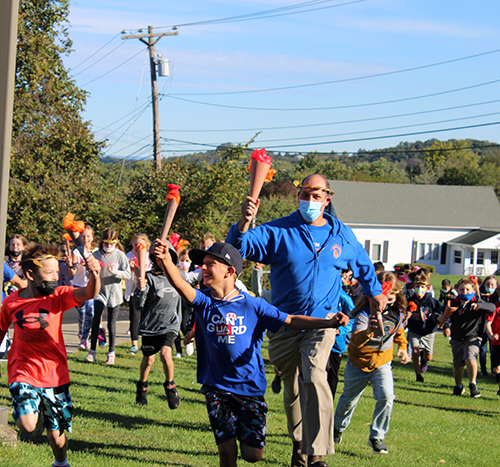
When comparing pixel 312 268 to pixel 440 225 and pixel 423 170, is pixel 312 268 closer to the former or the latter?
pixel 440 225

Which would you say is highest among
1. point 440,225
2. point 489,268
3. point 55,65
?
point 55,65

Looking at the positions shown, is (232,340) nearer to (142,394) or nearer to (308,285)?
(308,285)

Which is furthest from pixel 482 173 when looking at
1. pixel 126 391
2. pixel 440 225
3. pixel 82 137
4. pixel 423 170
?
pixel 126 391

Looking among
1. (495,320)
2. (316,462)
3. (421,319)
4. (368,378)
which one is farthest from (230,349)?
(421,319)

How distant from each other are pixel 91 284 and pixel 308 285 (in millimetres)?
1824

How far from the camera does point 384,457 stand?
18.9 ft

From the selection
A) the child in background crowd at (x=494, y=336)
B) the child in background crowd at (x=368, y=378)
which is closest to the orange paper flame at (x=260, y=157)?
the child in background crowd at (x=368, y=378)

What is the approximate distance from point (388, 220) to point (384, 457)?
49.2m

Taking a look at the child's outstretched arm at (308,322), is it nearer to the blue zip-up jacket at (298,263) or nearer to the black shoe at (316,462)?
the blue zip-up jacket at (298,263)

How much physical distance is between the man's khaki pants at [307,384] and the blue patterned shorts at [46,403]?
182 cm

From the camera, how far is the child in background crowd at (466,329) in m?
9.32

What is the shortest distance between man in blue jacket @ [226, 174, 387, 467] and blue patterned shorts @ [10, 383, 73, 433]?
5.87ft

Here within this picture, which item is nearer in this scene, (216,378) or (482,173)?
(216,378)

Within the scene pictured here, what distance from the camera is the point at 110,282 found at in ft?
31.9
